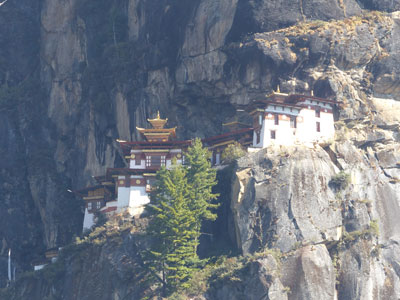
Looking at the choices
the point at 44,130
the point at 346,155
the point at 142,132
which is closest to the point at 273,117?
the point at 346,155

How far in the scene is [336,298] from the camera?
71250 mm

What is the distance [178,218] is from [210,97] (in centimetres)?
1945

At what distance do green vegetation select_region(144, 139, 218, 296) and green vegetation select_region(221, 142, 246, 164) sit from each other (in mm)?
2977

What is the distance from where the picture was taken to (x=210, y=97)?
8844cm

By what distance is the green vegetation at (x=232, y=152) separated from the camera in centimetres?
7881

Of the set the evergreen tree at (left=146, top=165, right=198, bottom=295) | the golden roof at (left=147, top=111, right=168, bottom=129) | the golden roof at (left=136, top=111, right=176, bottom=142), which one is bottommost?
the evergreen tree at (left=146, top=165, right=198, bottom=295)

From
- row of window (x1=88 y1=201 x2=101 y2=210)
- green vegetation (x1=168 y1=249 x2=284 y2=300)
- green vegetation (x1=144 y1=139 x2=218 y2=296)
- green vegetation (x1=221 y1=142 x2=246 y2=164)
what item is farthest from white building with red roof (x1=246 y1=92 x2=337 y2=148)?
row of window (x1=88 y1=201 x2=101 y2=210)

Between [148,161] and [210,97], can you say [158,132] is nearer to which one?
[148,161]

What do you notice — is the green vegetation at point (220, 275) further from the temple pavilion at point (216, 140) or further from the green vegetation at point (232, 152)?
the green vegetation at point (232, 152)

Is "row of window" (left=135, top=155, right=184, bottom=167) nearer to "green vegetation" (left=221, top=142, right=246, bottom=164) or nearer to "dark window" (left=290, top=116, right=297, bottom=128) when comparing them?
"green vegetation" (left=221, top=142, right=246, bottom=164)

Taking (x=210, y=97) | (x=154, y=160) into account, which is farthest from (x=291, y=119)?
(x=154, y=160)

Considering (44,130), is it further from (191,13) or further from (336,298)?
(336,298)

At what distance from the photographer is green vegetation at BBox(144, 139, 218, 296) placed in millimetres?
71625

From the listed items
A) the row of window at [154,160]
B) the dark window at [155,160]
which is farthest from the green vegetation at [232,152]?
the dark window at [155,160]
